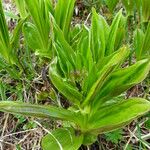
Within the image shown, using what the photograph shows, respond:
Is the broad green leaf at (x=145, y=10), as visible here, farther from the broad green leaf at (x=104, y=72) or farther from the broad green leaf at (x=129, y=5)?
the broad green leaf at (x=104, y=72)

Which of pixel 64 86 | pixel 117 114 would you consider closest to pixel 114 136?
pixel 117 114

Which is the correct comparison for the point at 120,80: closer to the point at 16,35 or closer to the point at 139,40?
the point at 139,40

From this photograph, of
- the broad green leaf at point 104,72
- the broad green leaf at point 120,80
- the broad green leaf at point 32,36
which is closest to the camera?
the broad green leaf at point 104,72

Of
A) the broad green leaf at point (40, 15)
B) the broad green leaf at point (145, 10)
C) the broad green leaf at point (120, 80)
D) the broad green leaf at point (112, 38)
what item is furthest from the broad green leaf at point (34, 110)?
the broad green leaf at point (145, 10)

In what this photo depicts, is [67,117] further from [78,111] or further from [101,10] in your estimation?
[101,10]

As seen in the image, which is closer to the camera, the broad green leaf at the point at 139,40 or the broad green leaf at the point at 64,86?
the broad green leaf at the point at 64,86

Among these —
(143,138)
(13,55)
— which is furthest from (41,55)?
(143,138)
